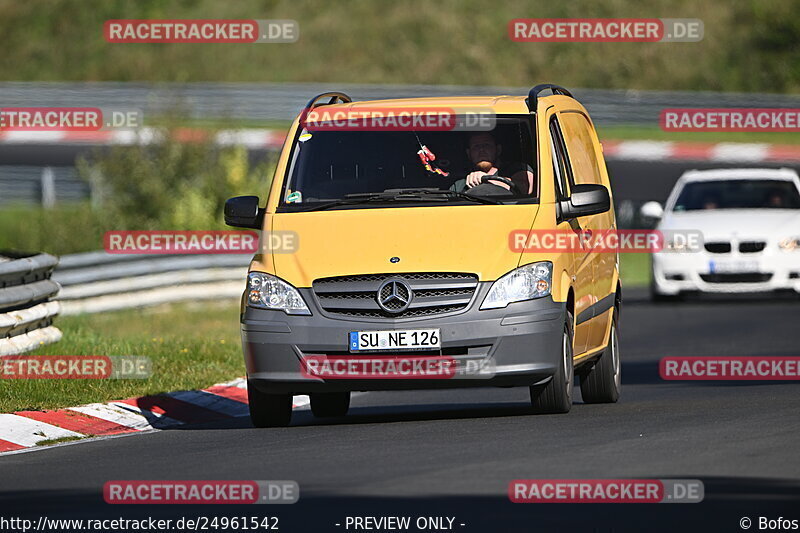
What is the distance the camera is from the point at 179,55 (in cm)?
5319

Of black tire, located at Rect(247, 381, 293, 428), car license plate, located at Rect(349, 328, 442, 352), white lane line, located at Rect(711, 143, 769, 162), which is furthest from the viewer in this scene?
white lane line, located at Rect(711, 143, 769, 162)

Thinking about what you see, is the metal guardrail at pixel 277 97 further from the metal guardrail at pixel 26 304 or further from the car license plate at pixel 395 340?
the car license plate at pixel 395 340

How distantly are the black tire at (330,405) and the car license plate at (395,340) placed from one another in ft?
5.70

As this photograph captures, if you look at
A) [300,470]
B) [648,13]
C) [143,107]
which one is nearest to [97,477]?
[300,470]

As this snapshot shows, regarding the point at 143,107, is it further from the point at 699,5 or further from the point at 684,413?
the point at 684,413

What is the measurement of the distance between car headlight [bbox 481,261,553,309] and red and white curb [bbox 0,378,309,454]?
Result: 8.82 ft

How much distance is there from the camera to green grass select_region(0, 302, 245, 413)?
41.9 ft

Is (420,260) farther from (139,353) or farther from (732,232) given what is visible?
(732,232)

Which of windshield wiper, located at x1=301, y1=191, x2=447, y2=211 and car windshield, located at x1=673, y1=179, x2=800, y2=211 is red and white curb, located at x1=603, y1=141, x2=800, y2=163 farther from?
windshield wiper, located at x1=301, y1=191, x2=447, y2=211

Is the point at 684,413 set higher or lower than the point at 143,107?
lower

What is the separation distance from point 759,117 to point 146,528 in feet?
107

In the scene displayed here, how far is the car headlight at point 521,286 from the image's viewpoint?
10695 mm

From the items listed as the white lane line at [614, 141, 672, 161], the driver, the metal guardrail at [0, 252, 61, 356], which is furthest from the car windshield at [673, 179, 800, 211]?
the white lane line at [614, 141, 672, 161]

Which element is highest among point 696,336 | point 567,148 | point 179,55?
point 179,55
